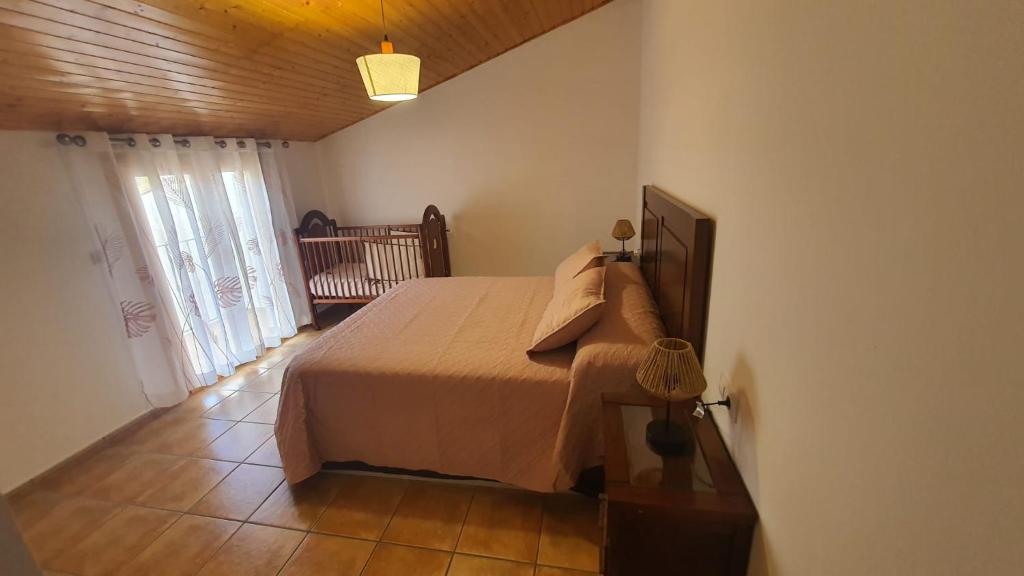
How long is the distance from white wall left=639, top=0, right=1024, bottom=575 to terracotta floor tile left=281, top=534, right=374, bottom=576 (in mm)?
1504

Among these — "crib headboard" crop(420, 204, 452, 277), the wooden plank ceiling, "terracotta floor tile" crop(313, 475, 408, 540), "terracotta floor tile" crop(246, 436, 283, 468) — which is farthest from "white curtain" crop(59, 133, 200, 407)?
"crib headboard" crop(420, 204, 452, 277)

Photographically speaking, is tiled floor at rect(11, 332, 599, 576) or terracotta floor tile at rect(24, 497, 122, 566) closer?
tiled floor at rect(11, 332, 599, 576)

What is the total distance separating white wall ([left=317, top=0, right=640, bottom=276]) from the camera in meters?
3.75

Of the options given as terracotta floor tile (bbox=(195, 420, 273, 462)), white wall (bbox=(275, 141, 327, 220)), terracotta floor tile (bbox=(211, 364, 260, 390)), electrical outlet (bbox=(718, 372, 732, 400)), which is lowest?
terracotta floor tile (bbox=(195, 420, 273, 462))

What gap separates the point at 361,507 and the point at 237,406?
5.08 ft

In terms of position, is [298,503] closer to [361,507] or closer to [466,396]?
[361,507]

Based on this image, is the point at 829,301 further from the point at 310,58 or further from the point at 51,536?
the point at 51,536

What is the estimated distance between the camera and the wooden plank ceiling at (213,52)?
1.61m

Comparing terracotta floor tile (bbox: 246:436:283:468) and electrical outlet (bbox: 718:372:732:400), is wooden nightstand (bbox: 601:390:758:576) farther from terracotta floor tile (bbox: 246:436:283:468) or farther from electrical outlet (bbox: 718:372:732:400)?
terracotta floor tile (bbox: 246:436:283:468)

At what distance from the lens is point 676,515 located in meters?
1.02

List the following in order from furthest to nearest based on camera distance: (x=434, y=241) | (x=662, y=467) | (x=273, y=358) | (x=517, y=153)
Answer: (x=434, y=241)
(x=517, y=153)
(x=273, y=358)
(x=662, y=467)

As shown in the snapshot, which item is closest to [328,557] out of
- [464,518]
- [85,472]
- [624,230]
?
[464,518]

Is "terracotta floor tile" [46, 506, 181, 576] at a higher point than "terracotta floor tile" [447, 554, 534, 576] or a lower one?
higher

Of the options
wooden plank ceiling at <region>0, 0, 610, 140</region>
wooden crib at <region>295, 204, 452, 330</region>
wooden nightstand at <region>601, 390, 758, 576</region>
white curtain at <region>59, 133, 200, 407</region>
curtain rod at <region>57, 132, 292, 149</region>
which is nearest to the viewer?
wooden nightstand at <region>601, 390, 758, 576</region>
